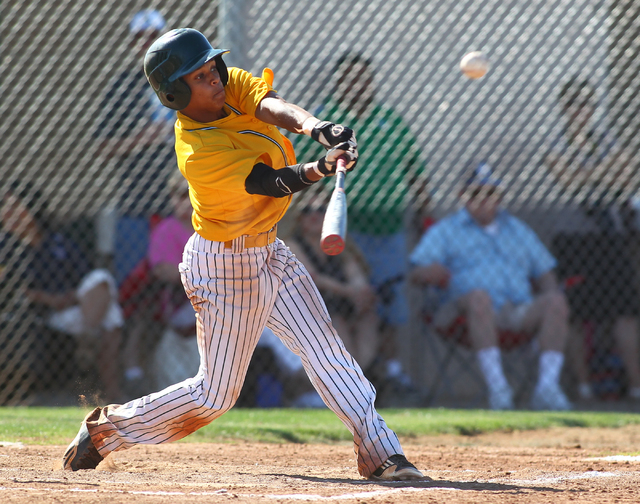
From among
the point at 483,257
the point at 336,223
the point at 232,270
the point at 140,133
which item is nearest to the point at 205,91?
the point at 232,270

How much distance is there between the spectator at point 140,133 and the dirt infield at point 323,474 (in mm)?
2064

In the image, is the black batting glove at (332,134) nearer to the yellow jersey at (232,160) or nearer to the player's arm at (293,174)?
the player's arm at (293,174)

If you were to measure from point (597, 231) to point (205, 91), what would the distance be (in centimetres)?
397

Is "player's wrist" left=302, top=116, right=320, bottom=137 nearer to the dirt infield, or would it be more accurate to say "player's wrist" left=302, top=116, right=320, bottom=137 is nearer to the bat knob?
the bat knob

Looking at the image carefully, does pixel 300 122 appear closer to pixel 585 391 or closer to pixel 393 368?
pixel 393 368

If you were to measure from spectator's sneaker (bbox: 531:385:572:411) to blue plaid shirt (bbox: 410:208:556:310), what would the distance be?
622 millimetres

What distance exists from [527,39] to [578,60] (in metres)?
0.46

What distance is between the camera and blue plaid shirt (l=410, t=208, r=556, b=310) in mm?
5535

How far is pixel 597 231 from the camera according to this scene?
5.91m

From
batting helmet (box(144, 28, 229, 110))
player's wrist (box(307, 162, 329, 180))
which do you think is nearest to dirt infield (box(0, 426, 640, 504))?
player's wrist (box(307, 162, 329, 180))

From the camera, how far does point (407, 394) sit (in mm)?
5719

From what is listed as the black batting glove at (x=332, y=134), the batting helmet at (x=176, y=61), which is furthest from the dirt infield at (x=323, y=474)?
the batting helmet at (x=176, y=61)

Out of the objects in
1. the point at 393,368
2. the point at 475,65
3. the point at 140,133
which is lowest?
the point at 393,368

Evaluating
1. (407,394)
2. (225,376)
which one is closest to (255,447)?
(225,376)
